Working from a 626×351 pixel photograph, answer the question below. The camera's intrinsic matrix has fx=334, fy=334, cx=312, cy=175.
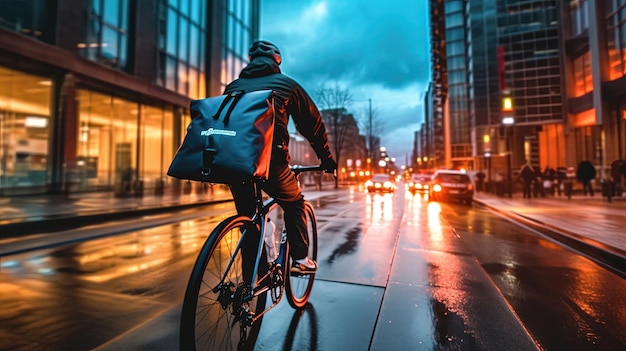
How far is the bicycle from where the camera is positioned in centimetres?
178

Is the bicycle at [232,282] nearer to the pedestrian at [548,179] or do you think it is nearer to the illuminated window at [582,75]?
the pedestrian at [548,179]

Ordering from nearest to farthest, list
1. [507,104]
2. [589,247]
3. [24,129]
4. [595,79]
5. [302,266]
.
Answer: [302,266] → [589,247] → [24,129] → [507,104] → [595,79]

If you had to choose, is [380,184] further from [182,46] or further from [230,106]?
[230,106]

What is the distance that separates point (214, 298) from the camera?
2.01m

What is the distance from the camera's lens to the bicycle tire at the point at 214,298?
1.74 metres

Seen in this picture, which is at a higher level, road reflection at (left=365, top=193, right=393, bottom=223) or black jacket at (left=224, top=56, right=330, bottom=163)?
black jacket at (left=224, top=56, right=330, bottom=163)

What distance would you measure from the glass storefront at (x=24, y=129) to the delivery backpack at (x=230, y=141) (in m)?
18.4

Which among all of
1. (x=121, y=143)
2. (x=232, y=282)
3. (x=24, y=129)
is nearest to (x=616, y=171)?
(x=232, y=282)

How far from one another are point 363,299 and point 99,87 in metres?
20.4

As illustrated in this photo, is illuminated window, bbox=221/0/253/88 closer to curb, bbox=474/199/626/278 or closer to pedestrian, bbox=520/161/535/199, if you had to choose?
pedestrian, bbox=520/161/535/199

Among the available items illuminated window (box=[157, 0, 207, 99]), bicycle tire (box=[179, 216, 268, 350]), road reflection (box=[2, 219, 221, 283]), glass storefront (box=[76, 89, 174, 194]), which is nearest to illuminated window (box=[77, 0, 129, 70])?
glass storefront (box=[76, 89, 174, 194])

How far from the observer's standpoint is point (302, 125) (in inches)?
105

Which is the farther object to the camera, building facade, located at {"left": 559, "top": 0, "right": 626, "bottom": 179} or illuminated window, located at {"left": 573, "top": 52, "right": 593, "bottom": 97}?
illuminated window, located at {"left": 573, "top": 52, "right": 593, "bottom": 97}

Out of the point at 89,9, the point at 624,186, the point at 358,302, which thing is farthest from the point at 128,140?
the point at 624,186
